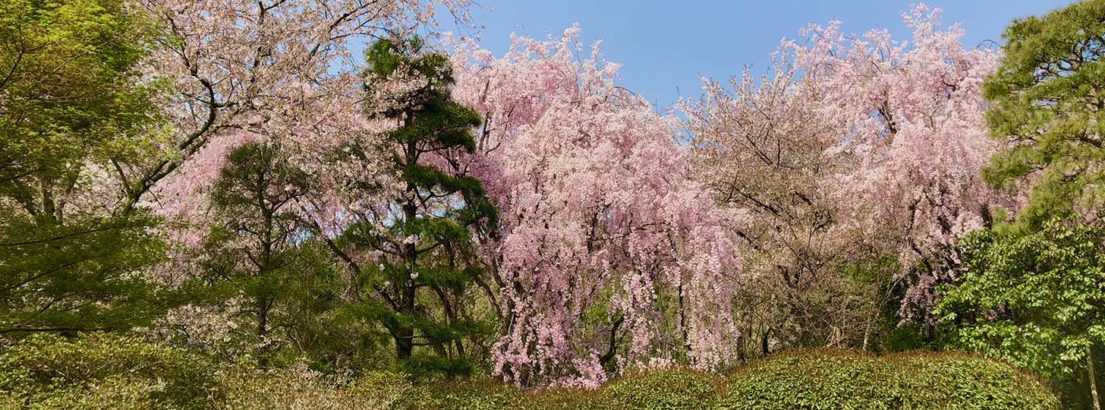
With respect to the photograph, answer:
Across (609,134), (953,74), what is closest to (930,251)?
(953,74)

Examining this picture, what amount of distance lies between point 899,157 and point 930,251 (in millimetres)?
2111

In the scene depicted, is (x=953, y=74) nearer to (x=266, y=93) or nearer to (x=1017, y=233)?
(x=1017, y=233)

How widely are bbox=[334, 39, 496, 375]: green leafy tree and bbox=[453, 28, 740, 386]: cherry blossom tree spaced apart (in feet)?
2.26

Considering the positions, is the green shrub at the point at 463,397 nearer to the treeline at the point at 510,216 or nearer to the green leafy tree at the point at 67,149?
the treeline at the point at 510,216

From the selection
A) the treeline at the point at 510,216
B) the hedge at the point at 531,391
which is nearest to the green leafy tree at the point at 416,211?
the treeline at the point at 510,216

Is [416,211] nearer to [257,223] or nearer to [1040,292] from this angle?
[257,223]

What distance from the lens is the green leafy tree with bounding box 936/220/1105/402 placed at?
11.9m

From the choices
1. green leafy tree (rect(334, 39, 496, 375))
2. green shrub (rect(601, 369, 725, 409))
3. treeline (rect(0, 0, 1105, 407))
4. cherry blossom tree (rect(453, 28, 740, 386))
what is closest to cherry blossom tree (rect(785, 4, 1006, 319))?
treeline (rect(0, 0, 1105, 407))

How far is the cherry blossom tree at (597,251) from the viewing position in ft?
37.2

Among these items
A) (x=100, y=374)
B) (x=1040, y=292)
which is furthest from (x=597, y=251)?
(x=1040, y=292)

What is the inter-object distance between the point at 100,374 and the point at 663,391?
709 cm

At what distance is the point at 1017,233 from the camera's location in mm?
12539

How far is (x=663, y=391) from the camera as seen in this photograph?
932 centimetres

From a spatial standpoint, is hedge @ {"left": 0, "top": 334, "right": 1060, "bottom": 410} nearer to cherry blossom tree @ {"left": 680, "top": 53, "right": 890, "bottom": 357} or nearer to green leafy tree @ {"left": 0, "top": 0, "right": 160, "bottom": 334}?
green leafy tree @ {"left": 0, "top": 0, "right": 160, "bottom": 334}
